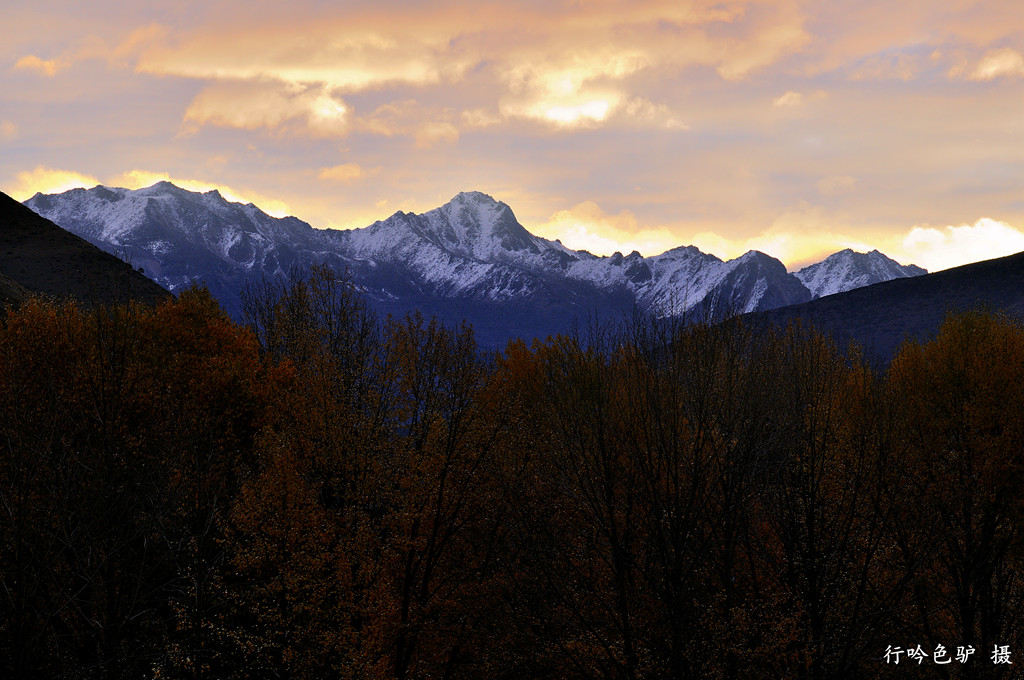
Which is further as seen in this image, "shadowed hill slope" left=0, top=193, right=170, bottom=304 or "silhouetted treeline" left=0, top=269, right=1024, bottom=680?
"shadowed hill slope" left=0, top=193, right=170, bottom=304

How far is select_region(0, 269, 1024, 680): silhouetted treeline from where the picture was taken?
23484 mm

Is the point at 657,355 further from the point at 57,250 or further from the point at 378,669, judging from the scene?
the point at 57,250

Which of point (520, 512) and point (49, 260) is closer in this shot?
point (520, 512)

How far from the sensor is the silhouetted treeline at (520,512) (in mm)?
23484

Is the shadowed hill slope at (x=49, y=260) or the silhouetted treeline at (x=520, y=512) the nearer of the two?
the silhouetted treeline at (x=520, y=512)

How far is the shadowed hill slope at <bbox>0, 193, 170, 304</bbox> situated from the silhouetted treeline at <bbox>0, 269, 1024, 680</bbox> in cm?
6221

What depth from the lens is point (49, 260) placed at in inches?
4176

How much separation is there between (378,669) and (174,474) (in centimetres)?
1334

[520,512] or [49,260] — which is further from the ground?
[49,260]

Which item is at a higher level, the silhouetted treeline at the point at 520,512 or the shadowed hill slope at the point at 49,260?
the shadowed hill slope at the point at 49,260

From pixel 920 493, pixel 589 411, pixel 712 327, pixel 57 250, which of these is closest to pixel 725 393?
pixel 712 327

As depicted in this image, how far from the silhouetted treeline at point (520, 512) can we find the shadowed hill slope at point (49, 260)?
62.2m

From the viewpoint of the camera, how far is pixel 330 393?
34438mm

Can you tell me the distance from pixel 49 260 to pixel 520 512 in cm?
10482
